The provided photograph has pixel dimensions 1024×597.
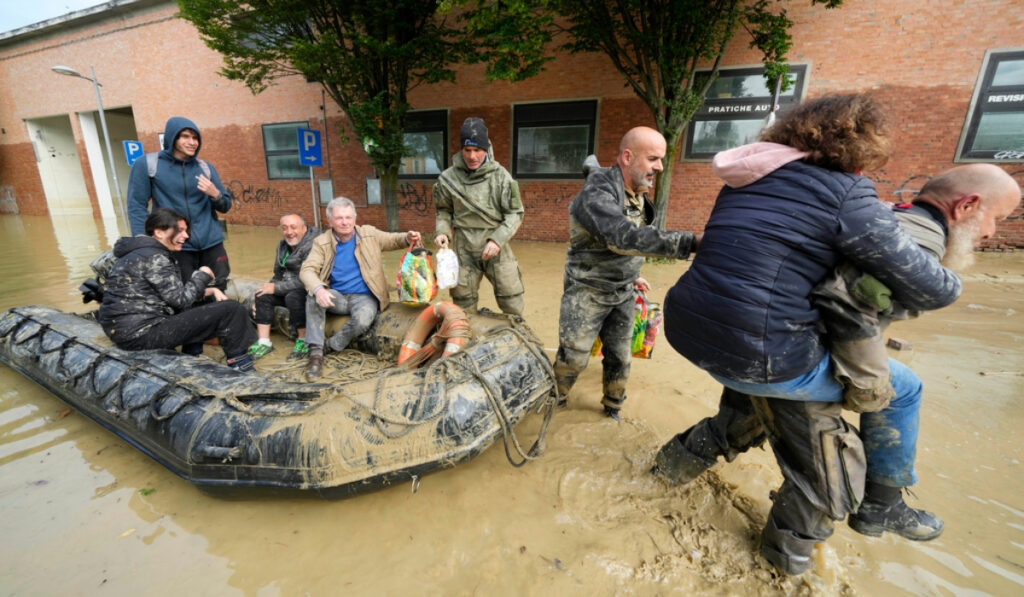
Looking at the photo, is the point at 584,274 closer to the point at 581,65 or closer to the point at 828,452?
the point at 828,452

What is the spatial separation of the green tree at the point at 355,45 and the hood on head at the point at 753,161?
7880mm

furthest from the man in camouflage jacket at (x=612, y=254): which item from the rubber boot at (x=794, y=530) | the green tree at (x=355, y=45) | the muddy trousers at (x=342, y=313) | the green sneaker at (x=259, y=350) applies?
the green tree at (x=355, y=45)

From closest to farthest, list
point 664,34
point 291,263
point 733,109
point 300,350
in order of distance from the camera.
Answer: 1. point 300,350
2. point 291,263
3. point 664,34
4. point 733,109

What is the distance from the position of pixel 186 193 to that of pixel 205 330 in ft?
4.29

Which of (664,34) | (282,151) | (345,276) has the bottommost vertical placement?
(345,276)

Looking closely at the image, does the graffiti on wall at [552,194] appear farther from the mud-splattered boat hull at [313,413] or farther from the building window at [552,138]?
the mud-splattered boat hull at [313,413]

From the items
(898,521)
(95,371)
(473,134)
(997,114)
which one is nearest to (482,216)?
(473,134)

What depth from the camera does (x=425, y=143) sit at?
11125 millimetres

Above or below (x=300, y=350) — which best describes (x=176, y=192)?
above

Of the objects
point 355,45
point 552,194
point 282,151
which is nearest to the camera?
point 355,45

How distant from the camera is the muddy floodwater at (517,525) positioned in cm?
182

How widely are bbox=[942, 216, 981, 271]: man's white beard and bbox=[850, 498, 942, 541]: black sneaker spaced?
1035 millimetres

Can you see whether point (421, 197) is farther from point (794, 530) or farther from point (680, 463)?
point (794, 530)

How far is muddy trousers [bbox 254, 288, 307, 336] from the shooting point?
3922 mm
